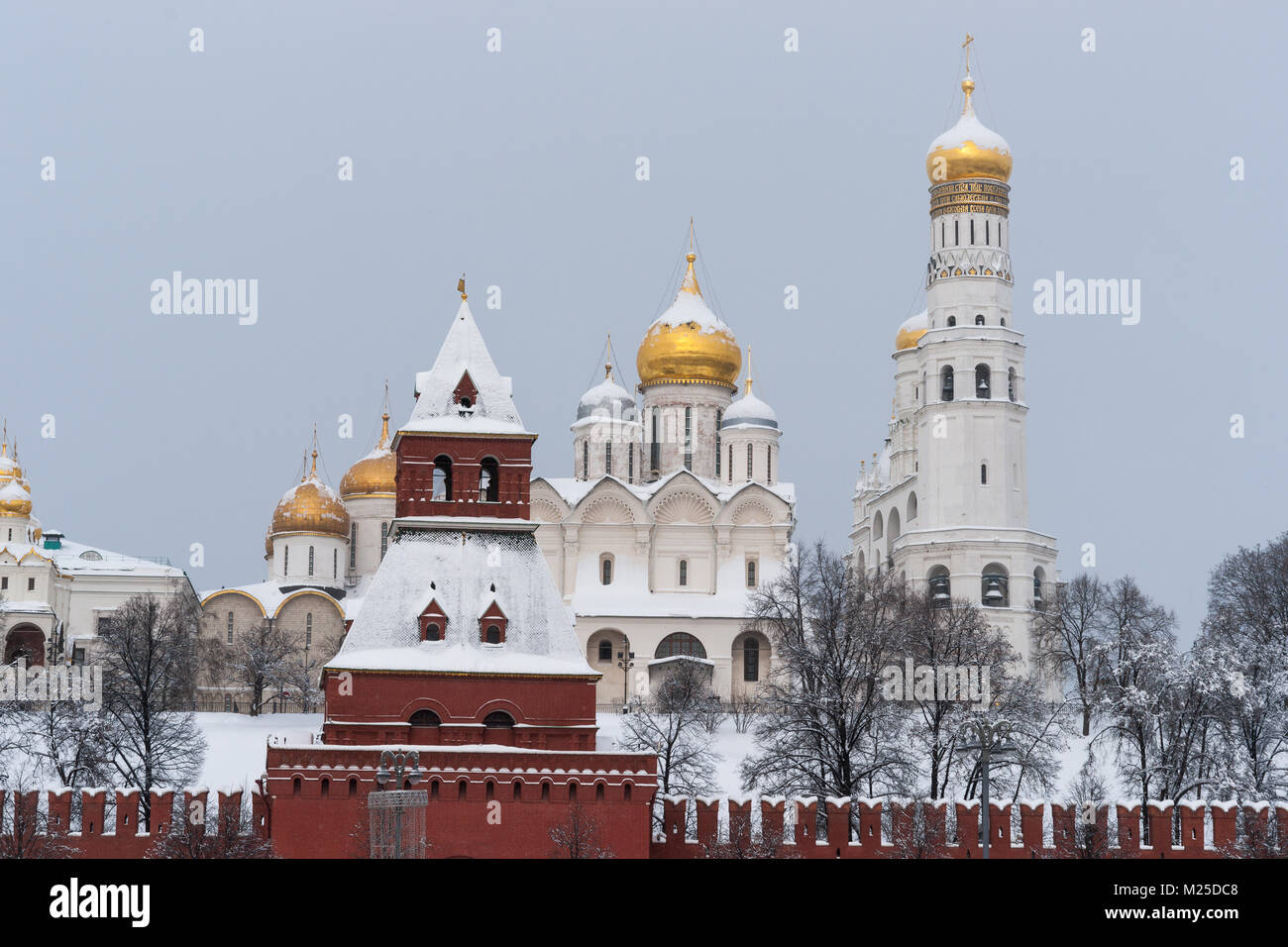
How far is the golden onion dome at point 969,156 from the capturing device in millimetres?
79000

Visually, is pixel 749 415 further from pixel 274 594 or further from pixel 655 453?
pixel 274 594

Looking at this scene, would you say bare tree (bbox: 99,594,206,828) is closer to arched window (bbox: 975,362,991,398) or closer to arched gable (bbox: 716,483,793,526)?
arched gable (bbox: 716,483,793,526)

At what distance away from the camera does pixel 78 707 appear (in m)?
52.1

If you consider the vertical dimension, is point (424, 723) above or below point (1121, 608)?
below

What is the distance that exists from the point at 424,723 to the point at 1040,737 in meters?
19.4

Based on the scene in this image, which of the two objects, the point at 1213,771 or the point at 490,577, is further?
the point at 1213,771

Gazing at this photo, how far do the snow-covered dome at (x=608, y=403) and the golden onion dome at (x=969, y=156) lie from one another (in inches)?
633

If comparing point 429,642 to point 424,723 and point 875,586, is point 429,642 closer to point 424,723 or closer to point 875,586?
point 424,723

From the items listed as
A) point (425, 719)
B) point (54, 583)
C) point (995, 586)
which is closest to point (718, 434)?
point (995, 586)

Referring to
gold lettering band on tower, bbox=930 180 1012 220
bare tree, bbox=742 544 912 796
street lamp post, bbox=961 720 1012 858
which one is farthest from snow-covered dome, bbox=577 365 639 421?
street lamp post, bbox=961 720 1012 858

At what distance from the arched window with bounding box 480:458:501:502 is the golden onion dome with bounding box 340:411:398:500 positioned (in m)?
48.0

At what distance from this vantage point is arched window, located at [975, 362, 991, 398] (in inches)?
3125
